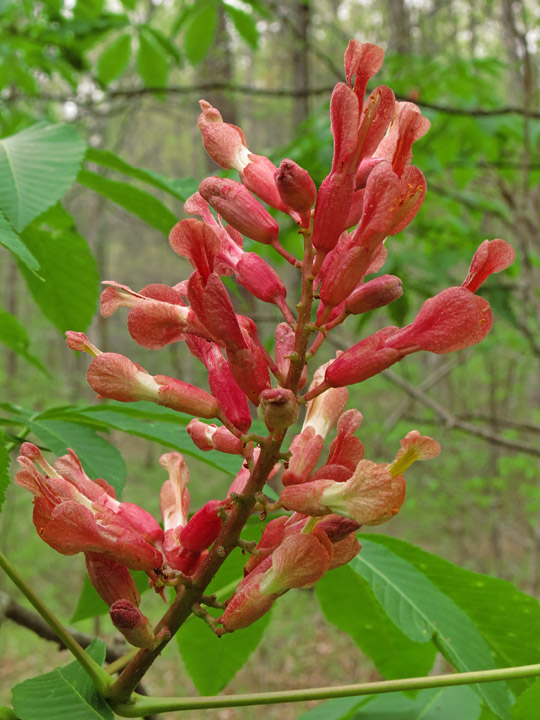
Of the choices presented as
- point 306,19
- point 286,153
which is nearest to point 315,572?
point 286,153

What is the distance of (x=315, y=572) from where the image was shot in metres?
1.09

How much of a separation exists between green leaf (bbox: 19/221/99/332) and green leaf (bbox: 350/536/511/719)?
1.21 m

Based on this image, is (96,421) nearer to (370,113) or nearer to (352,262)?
(352,262)

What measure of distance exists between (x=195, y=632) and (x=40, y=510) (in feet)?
2.79

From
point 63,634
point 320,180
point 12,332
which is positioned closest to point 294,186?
point 63,634

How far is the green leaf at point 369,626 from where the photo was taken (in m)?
1.82

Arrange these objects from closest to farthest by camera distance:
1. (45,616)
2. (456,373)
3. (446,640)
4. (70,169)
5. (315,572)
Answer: (315,572) < (45,616) < (446,640) < (70,169) < (456,373)

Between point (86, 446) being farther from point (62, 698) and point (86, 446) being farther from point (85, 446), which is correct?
point (62, 698)

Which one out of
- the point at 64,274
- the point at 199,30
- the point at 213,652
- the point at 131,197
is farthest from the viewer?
the point at 199,30

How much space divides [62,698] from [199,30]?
15.5 feet

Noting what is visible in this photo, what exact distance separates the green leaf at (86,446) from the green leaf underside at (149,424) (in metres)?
0.03

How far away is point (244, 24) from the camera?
4.56 meters

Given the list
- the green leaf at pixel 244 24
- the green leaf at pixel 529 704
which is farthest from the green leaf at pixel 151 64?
the green leaf at pixel 529 704

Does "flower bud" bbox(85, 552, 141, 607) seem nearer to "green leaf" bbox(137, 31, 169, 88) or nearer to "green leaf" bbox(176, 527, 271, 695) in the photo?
"green leaf" bbox(176, 527, 271, 695)
